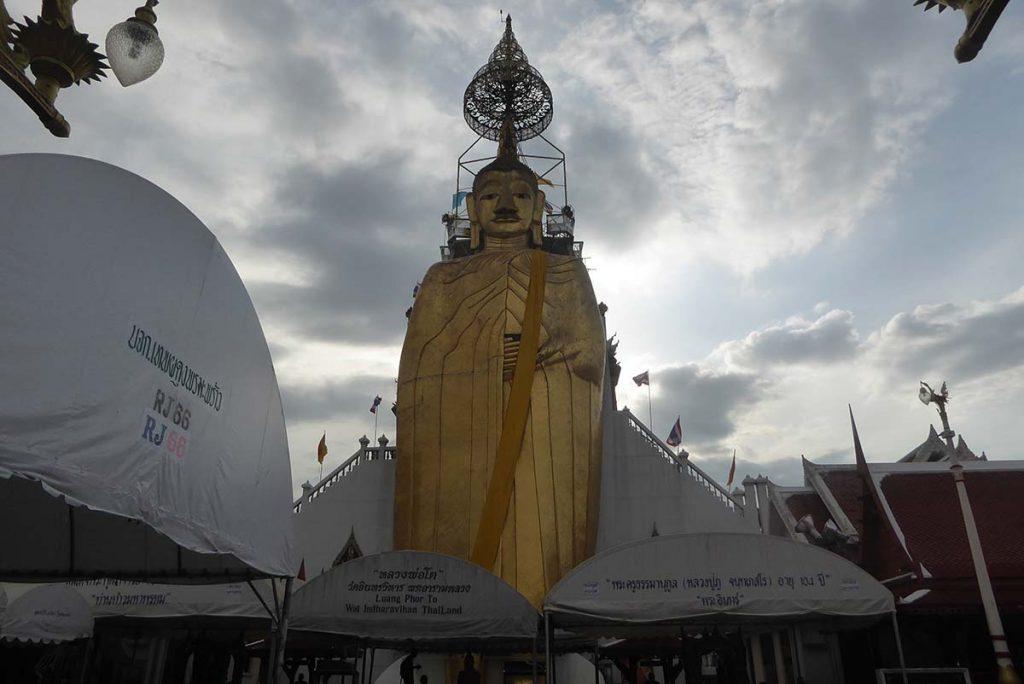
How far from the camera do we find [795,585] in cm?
711

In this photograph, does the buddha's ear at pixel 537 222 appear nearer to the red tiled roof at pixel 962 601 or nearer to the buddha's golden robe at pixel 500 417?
the buddha's golden robe at pixel 500 417

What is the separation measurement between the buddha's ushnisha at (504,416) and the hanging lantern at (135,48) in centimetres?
1035

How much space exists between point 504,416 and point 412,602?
7.50 m

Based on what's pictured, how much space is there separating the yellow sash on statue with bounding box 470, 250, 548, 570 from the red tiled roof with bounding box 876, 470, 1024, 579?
672cm

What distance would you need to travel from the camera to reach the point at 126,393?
410 cm

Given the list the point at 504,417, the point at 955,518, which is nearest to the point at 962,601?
the point at 955,518

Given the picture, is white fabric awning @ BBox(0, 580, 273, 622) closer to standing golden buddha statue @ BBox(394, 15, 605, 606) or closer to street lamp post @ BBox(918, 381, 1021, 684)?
standing golden buddha statue @ BBox(394, 15, 605, 606)

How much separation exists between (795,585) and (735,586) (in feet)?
1.99

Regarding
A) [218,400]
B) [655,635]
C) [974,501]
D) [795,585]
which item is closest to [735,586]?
[795,585]

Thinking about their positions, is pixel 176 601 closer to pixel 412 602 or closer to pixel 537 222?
pixel 412 602

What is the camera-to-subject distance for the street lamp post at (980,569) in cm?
681

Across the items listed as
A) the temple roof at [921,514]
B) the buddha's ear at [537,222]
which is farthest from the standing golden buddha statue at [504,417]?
the temple roof at [921,514]

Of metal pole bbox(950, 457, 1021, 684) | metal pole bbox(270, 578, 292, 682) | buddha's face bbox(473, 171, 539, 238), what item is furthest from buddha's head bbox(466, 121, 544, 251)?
metal pole bbox(270, 578, 292, 682)

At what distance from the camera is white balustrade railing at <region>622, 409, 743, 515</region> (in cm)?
1616
